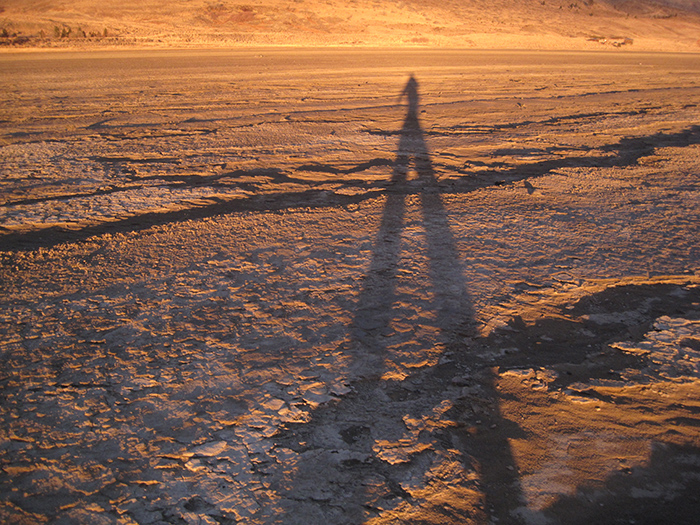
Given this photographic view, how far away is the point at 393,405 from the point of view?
1.96 metres

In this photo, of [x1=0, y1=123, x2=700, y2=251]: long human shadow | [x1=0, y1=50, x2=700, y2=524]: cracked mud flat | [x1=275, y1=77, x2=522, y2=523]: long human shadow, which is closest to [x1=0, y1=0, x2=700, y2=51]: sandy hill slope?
[x1=0, y1=123, x2=700, y2=251]: long human shadow

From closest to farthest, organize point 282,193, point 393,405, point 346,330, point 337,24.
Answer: point 393,405, point 346,330, point 282,193, point 337,24

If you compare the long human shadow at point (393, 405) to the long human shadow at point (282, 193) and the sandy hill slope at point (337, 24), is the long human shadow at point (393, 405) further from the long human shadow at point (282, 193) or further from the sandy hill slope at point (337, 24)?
the sandy hill slope at point (337, 24)

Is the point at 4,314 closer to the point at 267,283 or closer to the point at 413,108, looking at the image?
the point at 267,283

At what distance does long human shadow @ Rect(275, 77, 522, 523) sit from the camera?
1.62 m

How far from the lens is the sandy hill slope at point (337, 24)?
16859mm

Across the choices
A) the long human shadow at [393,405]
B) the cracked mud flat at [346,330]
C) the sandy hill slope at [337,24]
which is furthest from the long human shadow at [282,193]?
the sandy hill slope at [337,24]

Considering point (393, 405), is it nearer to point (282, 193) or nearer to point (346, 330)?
point (346, 330)

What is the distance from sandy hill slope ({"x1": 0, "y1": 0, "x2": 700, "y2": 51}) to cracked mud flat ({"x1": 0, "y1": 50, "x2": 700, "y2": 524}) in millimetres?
13664

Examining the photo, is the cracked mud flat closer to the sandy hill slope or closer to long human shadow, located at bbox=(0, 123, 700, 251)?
long human shadow, located at bbox=(0, 123, 700, 251)

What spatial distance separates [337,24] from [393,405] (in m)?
21.1

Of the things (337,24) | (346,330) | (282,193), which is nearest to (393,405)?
(346,330)

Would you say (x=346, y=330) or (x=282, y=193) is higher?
(x=282, y=193)

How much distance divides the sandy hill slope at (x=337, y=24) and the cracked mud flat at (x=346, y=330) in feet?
44.8
